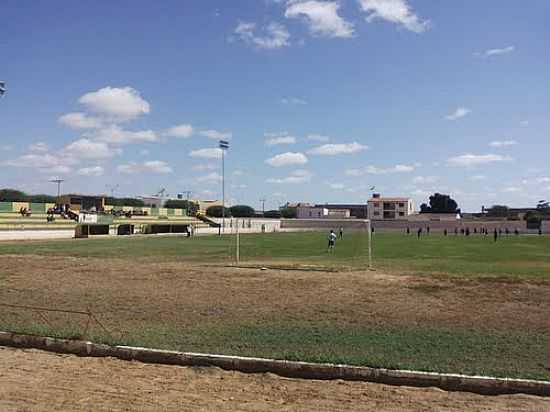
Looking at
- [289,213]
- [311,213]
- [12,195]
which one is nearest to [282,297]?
[12,195]

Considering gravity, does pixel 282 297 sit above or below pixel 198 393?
above

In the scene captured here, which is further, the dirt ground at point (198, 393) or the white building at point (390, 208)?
the white building at point (390, 208)

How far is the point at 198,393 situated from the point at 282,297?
8.93 m

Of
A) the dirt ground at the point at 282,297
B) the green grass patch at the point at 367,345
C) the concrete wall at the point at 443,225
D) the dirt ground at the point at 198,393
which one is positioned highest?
the concrete wall at the point at 443,225

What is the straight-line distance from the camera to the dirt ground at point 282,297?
533 inches

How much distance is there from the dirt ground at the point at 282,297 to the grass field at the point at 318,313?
0.03m

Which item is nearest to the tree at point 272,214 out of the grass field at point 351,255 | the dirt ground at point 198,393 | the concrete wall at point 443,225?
the concrete wall at point 443,225

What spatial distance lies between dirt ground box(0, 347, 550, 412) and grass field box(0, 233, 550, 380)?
3.65ft

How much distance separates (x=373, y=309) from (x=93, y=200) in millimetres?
114259

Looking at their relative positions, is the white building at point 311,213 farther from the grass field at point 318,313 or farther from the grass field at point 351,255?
the grass field at point 318,313

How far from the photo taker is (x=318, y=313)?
1435cm

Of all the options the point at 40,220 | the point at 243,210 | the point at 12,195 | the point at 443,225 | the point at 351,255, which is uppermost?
the point at 12,195

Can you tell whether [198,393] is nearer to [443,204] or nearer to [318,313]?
[318,313]

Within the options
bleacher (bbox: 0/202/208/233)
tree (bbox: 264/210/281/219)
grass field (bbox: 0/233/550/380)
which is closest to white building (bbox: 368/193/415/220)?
tree (bbox: 264/210/281/219)
